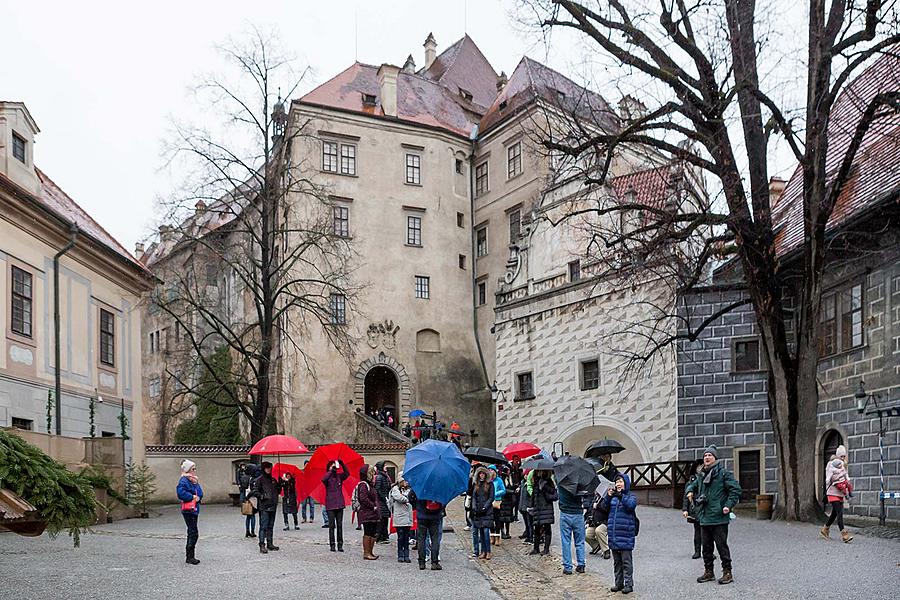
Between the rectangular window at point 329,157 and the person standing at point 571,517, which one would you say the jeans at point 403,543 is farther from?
the rectangular window at point 329,157

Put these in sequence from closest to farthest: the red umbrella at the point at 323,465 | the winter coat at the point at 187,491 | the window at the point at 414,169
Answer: the winter coat at the point at 187,491
the red umbrella at the point at 323,465
the window at the point at 414,169

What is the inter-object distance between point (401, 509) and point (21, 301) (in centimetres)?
1249

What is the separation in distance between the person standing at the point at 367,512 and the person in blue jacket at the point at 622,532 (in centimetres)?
491

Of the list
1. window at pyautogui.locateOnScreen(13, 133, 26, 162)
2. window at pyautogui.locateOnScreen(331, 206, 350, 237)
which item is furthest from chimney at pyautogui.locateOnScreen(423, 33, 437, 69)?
window at pyautogui.locateOnScreen(13, 133, 26, 162)

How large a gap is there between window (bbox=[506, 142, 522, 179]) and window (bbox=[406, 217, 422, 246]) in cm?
497

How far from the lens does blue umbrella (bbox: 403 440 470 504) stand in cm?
1451

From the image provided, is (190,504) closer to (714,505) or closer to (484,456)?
(484,456)

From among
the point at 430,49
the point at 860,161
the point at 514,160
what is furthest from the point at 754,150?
the point at 430,49

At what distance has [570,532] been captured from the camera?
13.9m

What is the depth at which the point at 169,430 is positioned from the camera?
A: 175ft

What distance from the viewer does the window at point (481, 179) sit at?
5056cm

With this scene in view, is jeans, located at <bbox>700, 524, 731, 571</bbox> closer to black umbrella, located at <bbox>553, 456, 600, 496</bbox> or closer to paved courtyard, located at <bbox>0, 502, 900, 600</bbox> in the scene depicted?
paved courtyard, located at <bbox>0, 502, 900, 600</bbox>

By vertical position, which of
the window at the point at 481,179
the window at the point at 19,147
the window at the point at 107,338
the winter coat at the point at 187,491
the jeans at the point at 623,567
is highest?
the window at the point at 481,179

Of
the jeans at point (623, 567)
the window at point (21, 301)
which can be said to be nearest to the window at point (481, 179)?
the window at point (21, 301)
